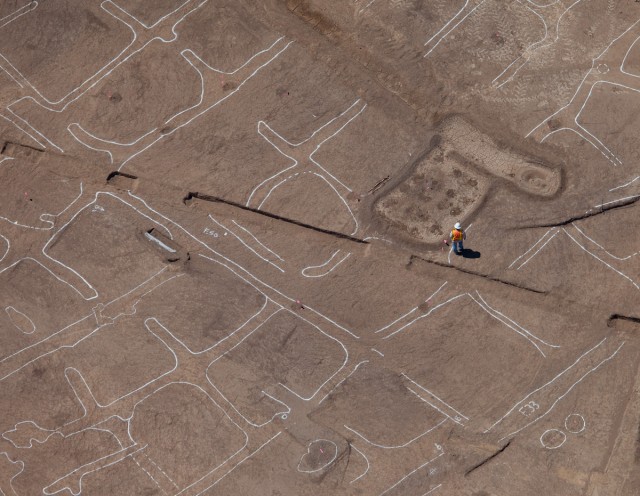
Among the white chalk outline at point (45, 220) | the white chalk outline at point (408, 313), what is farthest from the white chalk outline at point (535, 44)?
the white chalk outline at point (45, 220)

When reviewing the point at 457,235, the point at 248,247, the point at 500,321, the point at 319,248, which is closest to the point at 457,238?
the point at 457,235

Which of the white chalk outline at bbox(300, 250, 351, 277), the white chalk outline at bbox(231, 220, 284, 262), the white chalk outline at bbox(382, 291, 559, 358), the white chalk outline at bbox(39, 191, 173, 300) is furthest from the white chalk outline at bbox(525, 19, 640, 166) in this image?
the white chalk outline at bbox(39, 191, 173, 300)

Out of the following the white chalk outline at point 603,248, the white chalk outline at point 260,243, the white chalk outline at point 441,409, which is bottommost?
the white chalk outline at point 441,409

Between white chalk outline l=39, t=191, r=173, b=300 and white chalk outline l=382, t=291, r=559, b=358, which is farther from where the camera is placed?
white chalk outline l=39, t=191, r=173, b=300

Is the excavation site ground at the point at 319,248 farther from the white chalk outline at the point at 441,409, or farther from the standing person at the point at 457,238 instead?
the standing person at the point at 457,238

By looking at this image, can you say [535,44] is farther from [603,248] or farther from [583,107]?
[603,248]

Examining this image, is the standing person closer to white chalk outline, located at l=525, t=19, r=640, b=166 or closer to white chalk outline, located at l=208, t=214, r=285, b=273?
white chalk outline, located at l=525, t=19, r=640, b=166
